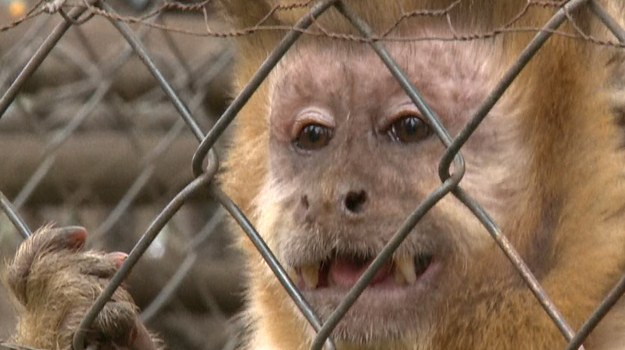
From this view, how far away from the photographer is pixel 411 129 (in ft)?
10.7

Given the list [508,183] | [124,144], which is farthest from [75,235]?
[124,144]

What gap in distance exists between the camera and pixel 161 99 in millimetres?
6785

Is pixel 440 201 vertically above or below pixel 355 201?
below

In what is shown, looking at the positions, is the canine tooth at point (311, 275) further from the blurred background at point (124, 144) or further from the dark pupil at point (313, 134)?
the blurred background at point (124, 144)

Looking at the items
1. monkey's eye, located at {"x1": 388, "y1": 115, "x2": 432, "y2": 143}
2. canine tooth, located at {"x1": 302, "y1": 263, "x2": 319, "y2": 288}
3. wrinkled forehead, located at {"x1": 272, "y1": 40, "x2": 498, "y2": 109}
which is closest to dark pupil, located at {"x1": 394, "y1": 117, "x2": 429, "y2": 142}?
monkey's eye, located at {"x1": 388, "y1": 115, "x2": 432, "y2": 143}

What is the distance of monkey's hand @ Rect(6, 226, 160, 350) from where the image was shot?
3.37 metres

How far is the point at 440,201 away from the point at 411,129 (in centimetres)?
20

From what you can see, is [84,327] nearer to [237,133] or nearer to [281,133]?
[281,133]

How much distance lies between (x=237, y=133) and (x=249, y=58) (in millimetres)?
258

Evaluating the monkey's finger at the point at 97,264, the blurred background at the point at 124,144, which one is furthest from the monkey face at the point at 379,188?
the blurred background at the point at 124,144

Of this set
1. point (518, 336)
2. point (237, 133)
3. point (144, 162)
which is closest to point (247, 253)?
point (237, 133)

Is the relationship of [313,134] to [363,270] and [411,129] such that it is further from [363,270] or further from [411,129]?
[363,270]

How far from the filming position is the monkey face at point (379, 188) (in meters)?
3.15

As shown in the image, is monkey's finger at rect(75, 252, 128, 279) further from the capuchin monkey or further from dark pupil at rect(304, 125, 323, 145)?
dark pupil at rect(304, 125, 323, 145)
